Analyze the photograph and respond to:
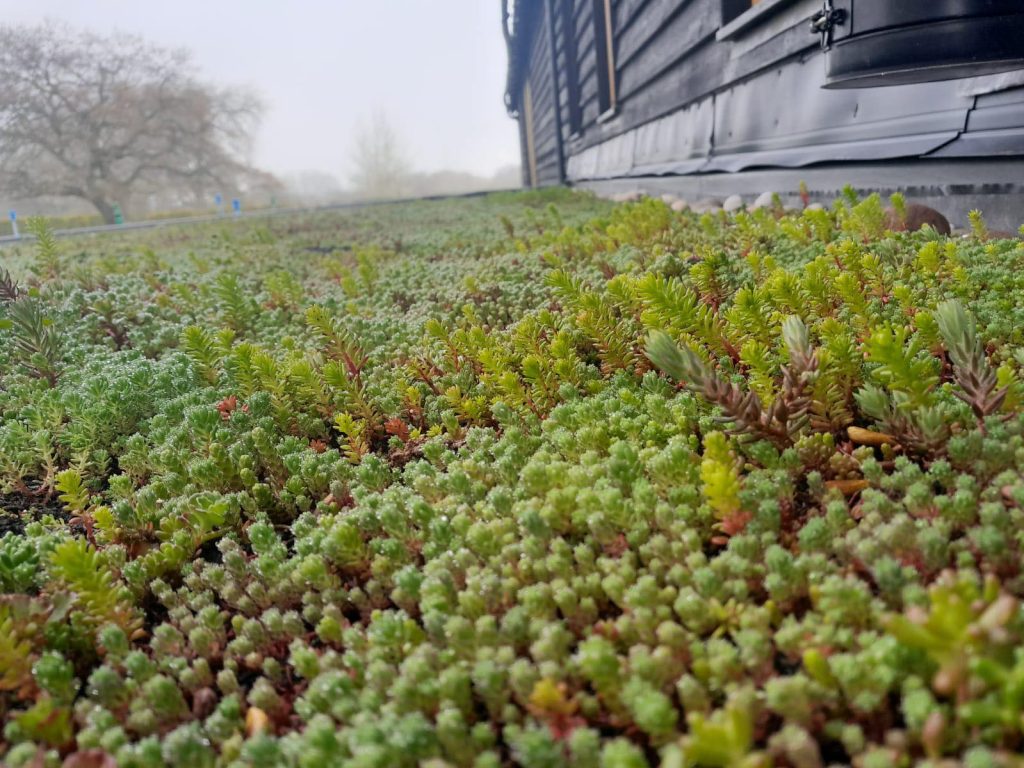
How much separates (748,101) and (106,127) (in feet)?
146

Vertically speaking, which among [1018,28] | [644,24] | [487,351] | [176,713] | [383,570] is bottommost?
[176,713]

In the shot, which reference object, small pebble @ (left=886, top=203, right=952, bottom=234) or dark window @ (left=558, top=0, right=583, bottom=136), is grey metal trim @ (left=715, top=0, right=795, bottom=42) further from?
dark window @ (left=558, top=0, right=583, bottom=136)

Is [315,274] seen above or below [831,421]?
above

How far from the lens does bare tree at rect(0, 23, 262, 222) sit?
3525cm

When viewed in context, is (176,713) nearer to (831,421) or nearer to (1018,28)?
(831,421)

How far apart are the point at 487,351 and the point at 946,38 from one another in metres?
2.45

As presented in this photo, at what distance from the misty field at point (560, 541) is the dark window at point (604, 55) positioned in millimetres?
9061

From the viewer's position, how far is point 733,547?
4.42ft

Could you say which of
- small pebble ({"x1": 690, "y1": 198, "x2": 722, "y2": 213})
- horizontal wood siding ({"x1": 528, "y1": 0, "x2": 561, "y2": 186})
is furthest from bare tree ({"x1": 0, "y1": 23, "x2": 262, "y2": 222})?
small pebble ({"x1": 690, "y1": 198, "x2": 722, "y2": 213})

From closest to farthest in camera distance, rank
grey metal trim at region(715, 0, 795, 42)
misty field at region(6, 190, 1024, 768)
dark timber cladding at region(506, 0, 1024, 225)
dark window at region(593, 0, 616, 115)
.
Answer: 1. misty field at region(6, 190, 1024, 768)
2. dark timber cladding at region(506, 0, 1024, 225)
3. grey metal trim at region(715, 0, 795, 42)
4. dark window at region(593, 0, 616, 115)

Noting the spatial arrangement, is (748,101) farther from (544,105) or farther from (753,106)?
(544,105)

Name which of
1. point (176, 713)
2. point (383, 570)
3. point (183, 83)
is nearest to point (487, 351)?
point (383, 570)

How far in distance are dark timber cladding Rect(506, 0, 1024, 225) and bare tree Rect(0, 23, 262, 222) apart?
32.8 meters

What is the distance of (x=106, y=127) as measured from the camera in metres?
40.3
